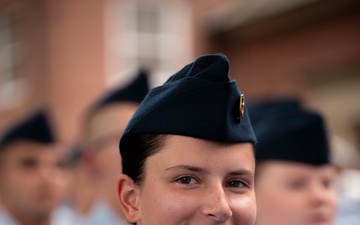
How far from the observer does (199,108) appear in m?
2.44

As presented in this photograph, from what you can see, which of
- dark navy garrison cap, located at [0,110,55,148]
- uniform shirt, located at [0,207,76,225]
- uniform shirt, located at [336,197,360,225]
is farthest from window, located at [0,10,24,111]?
uniform shirt, located at [336,197,360,225]

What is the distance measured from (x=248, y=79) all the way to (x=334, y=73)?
2.42 m

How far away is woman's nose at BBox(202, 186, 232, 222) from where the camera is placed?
2283 millimetres

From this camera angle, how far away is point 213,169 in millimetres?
2342

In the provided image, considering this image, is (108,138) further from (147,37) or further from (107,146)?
(147,37)

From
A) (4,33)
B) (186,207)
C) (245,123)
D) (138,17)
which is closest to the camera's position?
(186,207)

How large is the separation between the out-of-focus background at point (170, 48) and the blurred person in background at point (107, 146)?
9.02m

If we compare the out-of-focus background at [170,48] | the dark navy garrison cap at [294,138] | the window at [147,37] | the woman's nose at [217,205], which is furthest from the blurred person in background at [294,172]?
the window at [147,37]

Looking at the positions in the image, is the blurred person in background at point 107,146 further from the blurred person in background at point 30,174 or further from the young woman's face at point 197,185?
the young woman's face at point 197,185

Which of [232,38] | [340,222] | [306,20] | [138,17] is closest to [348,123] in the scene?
[306,20]

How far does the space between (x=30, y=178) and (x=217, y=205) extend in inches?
135

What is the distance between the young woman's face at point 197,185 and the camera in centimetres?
230

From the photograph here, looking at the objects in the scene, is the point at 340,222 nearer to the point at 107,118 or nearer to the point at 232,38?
the point at 107,118

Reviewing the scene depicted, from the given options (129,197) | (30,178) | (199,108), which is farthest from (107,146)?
(199,108)
